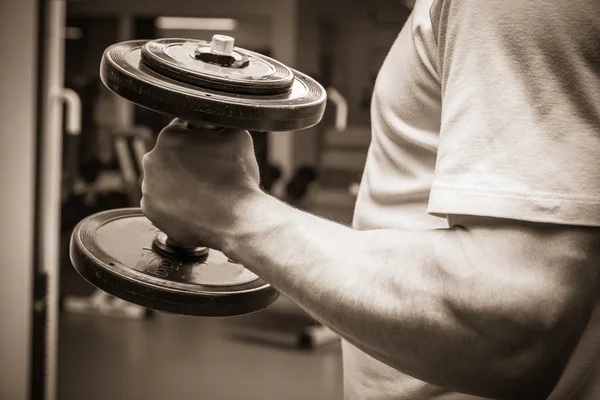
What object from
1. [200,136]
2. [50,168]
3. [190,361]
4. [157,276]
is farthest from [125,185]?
[200,136]

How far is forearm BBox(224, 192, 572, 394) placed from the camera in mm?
477

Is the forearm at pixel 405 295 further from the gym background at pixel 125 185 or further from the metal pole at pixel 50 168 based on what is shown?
the metal pole at pixel 50 168

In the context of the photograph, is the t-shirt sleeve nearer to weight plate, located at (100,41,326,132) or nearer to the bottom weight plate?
weight plate, located at (100,41,326,132)

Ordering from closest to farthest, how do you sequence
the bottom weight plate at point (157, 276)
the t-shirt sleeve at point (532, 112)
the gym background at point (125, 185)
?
the t-shirt sleeve at point (532, 112)
the bottom weight plate at point (157, 276)
the gym background at point (125, 185)

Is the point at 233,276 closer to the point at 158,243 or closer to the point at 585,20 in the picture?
the point at 158,243

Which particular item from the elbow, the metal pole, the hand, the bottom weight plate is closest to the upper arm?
the elbow

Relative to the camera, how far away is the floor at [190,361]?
325 cm

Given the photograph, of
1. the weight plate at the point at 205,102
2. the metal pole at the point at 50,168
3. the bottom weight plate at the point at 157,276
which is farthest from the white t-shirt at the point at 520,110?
the metal pole at the point at 50,168

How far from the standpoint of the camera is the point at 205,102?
25.3 inches

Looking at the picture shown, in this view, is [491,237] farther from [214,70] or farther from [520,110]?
[214,70]

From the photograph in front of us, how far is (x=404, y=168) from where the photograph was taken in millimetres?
643

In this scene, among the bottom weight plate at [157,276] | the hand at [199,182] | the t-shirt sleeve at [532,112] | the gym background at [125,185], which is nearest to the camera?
the t-shirt sleeve at [532,112]

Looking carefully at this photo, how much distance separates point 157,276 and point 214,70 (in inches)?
9.7

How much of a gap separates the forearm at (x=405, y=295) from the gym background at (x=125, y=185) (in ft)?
0.62
